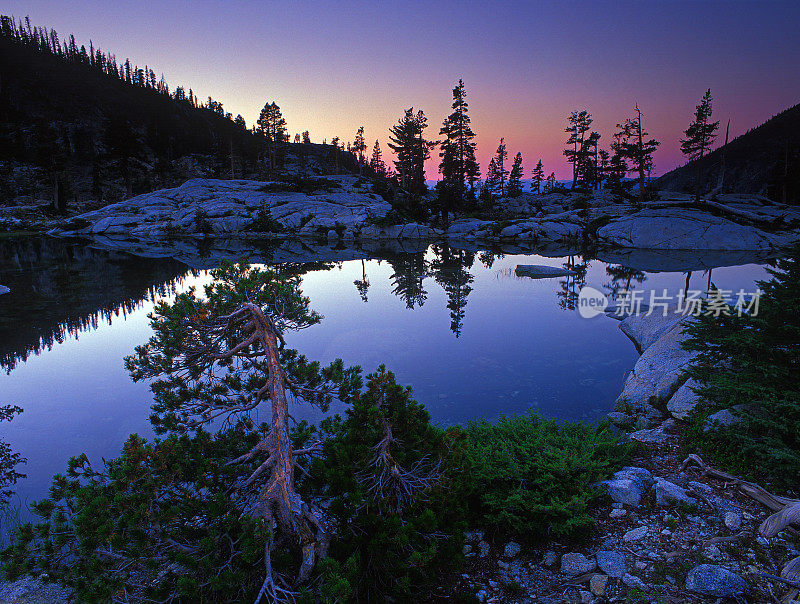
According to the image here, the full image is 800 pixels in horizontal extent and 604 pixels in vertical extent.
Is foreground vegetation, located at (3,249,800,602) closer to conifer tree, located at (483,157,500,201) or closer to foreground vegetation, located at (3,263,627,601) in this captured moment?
foreground vegetation, located at (3,263,627,601)

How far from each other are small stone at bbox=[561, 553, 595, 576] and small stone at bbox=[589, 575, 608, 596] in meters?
0.21

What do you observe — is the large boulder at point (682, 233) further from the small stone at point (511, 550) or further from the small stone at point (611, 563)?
the small stone at point (511, 550)

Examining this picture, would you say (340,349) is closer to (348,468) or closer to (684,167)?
(348,468)

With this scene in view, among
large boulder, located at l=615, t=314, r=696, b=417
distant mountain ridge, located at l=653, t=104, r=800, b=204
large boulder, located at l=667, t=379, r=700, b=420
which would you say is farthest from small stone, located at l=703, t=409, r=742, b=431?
distant mountain ridge, located at l=653, t=104, r=800, b=204

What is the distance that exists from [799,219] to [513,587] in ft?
189

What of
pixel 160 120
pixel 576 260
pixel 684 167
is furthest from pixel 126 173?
pixel 684 167

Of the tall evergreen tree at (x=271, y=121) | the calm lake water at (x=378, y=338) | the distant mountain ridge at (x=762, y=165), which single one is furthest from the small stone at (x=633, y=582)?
the tall evergreen tree at (x=271, y=121)

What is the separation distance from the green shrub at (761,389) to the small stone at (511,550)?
138 inches

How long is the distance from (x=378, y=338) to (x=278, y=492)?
11.2 meters

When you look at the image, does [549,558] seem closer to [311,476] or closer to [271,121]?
[311,476]

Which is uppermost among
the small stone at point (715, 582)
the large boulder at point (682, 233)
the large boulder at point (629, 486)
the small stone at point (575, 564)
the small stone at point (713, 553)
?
the large boulder at point (682, 233)

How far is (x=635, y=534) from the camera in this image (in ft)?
15.7

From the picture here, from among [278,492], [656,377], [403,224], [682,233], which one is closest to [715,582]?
[278,492]

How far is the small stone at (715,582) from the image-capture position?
3730mm
